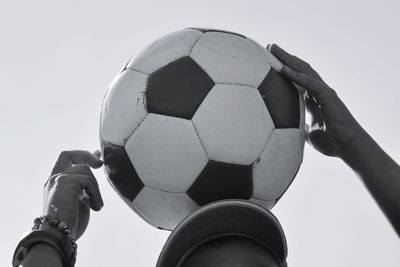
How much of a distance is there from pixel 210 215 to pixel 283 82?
129 centimetres

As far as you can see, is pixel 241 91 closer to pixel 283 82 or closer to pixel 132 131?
pixel 283 82

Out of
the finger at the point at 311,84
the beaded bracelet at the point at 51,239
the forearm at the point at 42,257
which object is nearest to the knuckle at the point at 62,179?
the beaded bracelet at the point at 51,239

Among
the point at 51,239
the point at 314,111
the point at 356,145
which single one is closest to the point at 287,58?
the point at 314,111

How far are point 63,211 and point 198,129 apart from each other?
839mm

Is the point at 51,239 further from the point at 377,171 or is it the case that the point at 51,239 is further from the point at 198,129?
the point at 377,171

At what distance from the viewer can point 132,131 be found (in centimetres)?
364

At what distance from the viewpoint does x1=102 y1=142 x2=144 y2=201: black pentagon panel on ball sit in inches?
145

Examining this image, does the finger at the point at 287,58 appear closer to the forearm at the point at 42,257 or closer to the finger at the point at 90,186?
the finger at the point at 90,186

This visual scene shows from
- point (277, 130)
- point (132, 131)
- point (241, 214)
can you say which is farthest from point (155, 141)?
point (241, 214)

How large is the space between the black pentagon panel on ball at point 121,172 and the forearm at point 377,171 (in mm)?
1467

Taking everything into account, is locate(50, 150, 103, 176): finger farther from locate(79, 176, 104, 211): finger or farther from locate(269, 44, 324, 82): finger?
locate(269, 44, 324, 82): finger

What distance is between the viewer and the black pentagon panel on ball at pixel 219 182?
352 centimetres

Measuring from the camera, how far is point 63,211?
142 inches

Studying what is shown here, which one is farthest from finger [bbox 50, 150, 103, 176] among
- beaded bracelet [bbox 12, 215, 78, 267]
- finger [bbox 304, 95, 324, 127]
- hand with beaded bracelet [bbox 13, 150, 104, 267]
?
finger [bbox 304, 95, 324, 127]
